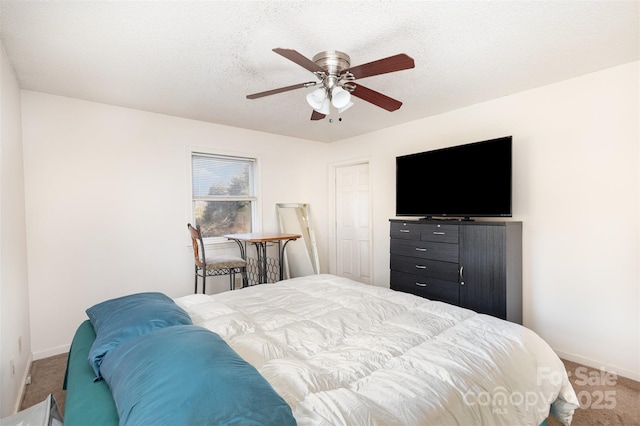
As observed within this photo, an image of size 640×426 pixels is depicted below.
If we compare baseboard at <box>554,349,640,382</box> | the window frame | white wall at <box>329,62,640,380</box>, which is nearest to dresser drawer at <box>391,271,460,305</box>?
white wall at <box>329,62,640,380</box>

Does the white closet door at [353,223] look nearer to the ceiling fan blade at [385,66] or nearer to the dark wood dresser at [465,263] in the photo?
the dark wood dresser at [465,263]

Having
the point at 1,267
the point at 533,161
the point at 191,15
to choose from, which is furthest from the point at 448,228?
the point at 1,267

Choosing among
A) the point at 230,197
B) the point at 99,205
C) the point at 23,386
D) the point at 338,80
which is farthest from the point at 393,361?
the point at 230,197

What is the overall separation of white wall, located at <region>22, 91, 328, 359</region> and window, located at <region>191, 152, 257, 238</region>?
18 cm

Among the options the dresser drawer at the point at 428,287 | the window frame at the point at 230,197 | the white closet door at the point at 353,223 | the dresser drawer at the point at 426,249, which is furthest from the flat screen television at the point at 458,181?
the window frame at the point at 230,197

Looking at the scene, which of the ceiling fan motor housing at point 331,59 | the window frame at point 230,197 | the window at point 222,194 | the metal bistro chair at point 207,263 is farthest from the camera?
the window at point 222,194

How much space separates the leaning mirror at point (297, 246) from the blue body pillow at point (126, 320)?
2.81 metres

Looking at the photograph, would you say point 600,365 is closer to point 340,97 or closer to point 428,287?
point 428,287

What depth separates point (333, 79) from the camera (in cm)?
193

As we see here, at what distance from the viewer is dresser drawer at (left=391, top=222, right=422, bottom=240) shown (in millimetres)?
3270

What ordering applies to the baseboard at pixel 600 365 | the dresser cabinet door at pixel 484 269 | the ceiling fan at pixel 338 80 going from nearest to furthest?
1. the ceiling fan at pixel 338 80
2. the baseboard at pixel 600 365
3. the dresser cabinet door at pixel 484 269

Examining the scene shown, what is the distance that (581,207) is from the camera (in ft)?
8.53

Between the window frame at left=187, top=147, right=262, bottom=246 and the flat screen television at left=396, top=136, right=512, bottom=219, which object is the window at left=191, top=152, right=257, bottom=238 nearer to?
the window frame at left=187, top=147, right=262, bottom=246

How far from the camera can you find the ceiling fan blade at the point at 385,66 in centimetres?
161
